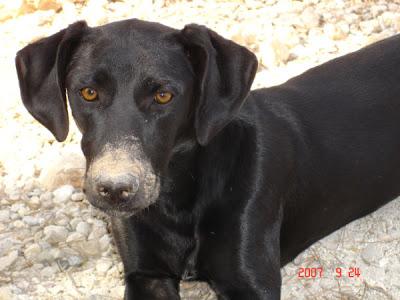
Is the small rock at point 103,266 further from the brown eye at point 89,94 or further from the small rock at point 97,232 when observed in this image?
the brown eye at point 89,94

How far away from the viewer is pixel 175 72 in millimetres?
3648

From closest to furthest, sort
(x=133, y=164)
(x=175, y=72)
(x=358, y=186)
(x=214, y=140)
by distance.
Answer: (x=133, y=164) < (x=175, y=72) < (x=214, y=140) < (x=358, y=186)

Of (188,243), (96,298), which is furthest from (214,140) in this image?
(96,298)

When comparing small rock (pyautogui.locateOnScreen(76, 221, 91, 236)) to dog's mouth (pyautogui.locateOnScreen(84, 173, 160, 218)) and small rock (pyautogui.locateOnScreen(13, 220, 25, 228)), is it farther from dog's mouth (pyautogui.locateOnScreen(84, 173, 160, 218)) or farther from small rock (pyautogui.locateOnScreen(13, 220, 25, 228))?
dog's mouth (pyautogui.locateOnScreen(84, 173, 160, 218))

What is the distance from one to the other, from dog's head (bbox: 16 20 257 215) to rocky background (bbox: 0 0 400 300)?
1320mm

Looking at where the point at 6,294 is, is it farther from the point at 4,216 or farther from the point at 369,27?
the point at 369,27

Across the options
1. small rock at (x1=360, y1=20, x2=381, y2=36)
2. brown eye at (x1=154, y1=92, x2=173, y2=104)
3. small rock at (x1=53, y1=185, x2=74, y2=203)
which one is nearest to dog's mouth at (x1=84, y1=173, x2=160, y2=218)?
brown eye at (x1=154, y1=92, x2=173, y2=104)

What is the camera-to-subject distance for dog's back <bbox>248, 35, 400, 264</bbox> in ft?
14.6

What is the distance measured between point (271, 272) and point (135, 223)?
731 millimetres

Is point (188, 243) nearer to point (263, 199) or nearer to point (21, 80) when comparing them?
point (263, 199)

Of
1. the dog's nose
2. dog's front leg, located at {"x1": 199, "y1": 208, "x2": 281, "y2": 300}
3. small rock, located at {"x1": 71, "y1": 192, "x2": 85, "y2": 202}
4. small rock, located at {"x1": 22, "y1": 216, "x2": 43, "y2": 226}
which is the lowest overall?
small rock, located at {"x1": 22, "y1": 216, "x2": 43, "y2": 226}

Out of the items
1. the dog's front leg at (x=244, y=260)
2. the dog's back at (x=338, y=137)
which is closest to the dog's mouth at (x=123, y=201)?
the dog's front leg at (x=244, y=260)

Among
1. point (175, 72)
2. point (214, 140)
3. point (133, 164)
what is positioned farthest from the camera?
point (214, 140)

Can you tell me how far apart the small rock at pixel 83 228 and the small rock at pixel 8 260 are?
0.40 meters
